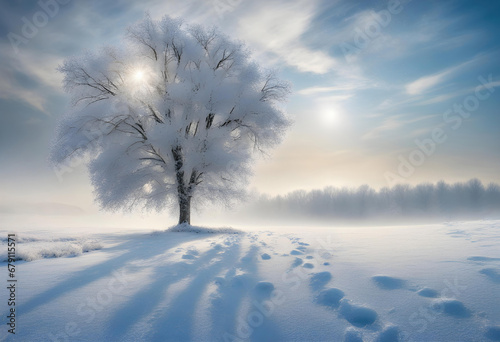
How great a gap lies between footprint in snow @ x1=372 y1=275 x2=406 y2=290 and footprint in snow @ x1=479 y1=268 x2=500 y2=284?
1057 millimetres

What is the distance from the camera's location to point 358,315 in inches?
110

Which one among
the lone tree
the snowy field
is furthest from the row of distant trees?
the snowy field

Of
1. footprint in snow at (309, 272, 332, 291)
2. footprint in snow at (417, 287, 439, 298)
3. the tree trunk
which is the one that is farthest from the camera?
the tree trunk

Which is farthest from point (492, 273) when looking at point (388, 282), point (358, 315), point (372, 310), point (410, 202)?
point (410, 202)

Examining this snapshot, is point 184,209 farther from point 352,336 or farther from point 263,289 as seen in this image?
point 352,336

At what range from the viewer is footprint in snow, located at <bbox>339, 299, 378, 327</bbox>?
2.70 m

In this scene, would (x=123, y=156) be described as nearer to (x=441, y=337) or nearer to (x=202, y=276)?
(x=202, y=276)

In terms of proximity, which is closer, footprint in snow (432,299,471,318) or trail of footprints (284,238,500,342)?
trail of footprints (284,238,500,342)

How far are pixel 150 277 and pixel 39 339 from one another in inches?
63.2

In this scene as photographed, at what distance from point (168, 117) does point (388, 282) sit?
39.8 feet

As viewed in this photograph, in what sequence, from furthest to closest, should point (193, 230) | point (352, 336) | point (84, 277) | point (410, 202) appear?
point (410, 202), point (193, 230), point (84, 277), point (352, 336)

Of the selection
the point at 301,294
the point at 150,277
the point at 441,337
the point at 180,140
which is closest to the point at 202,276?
the point at 150,277

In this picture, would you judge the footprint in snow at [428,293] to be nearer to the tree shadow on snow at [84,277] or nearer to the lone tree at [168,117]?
the tree shadow on snow at [84,277]

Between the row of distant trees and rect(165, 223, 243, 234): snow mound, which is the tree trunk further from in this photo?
the row of distant trees
